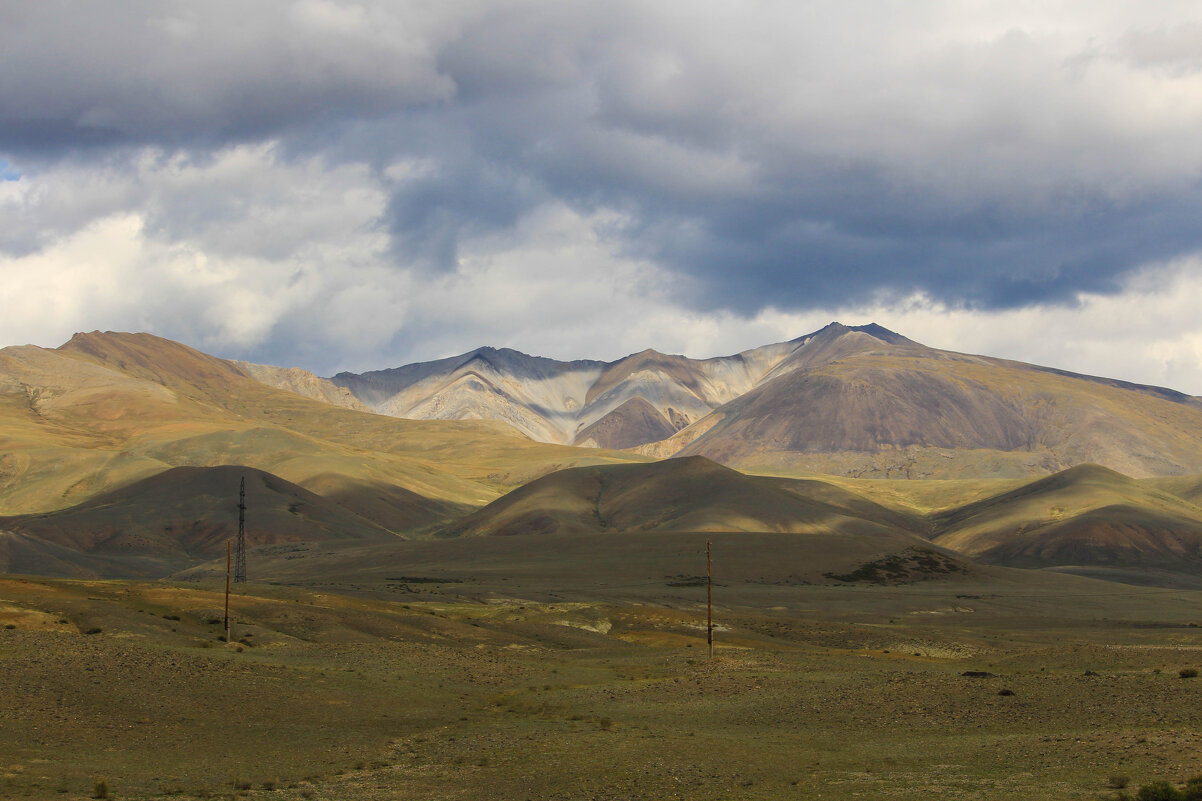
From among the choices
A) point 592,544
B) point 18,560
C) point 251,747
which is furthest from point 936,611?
point 18,560

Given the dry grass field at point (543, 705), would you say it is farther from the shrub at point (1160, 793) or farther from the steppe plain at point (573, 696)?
the shrub at point (1160, 793)

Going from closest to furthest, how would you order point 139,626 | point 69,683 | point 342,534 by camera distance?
point 69,683 → point 139,626 → point 342,534

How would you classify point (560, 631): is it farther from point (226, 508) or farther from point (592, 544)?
point (226, 508)

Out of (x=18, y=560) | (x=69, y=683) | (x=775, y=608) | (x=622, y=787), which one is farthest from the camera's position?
(x=18, y=560)

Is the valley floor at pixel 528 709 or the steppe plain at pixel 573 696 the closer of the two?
the valley floor at pixel 528 709

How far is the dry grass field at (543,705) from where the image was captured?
89.7 feet

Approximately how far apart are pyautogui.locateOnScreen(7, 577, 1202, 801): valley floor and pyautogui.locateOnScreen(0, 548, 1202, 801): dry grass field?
137 millimetres

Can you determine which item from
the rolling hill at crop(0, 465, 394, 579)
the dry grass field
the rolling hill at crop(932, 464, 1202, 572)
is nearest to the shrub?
the dry grass field

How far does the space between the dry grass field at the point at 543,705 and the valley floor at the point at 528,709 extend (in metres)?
0.14

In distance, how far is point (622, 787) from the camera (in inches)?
1069

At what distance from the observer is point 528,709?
132ft

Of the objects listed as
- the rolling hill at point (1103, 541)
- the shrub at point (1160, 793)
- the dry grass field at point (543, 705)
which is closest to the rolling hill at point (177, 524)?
the dry grass field at point (543, 705)

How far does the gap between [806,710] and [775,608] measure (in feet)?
181

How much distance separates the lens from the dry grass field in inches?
1076
